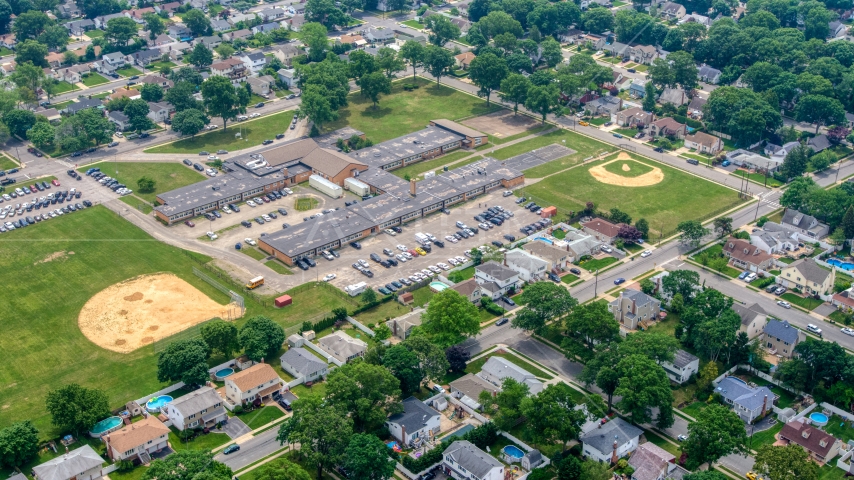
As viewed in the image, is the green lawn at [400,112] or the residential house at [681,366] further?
the green lawn at [400,112]

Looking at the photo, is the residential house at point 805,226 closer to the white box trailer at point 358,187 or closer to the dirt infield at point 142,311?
the white box trailer at point 358,187

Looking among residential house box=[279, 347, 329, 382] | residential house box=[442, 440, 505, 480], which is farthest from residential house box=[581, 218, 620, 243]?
residential house box=[442, 440, 505, 480]

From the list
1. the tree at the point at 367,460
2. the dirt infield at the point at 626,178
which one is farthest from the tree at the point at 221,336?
the dirt infield at the point at 626,178

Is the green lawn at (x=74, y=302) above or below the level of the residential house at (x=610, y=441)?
above

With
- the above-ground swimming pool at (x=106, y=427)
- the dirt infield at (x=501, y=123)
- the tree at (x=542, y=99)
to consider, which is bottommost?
the dirt infield at (x=501, y=123)

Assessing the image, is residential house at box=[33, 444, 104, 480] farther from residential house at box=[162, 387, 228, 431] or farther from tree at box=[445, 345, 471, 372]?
tree at box=[445, 345, 471, 372]

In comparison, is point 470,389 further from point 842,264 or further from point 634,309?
point 842,264

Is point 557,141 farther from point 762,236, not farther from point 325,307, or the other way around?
point 325,307
